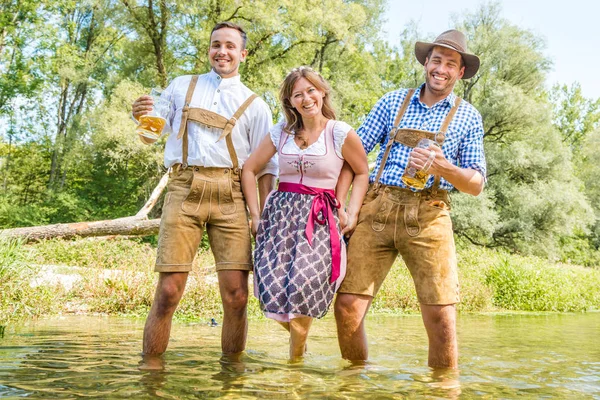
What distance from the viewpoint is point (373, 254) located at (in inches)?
158

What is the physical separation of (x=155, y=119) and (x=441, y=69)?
6.22ft

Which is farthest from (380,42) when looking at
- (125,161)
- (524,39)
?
(125,161)

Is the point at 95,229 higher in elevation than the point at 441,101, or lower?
lower

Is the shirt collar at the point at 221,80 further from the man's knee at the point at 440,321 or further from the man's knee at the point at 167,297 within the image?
the man's knee at the point at 440,321

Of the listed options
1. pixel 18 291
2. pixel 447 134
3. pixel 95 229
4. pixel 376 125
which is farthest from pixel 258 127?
pixel 95 229

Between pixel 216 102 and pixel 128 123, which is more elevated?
pixel 128 123

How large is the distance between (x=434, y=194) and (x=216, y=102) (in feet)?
5.34

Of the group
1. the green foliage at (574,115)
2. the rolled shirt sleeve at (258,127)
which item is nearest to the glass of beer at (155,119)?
the rolled shirt sleeve at (258,127)

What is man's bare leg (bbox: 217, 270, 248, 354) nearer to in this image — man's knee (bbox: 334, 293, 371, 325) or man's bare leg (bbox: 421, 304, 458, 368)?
man's knee (bbox: 334, 293, 371, 325)

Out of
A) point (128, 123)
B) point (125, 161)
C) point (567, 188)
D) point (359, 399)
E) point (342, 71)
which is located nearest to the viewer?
point (359, 399)

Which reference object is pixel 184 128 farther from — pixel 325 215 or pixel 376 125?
pixel 376 125

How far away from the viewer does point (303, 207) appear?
3.96 meters

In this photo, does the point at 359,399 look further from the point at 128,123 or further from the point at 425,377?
the point at 128,123

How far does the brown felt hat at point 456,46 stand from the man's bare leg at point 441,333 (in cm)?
158
